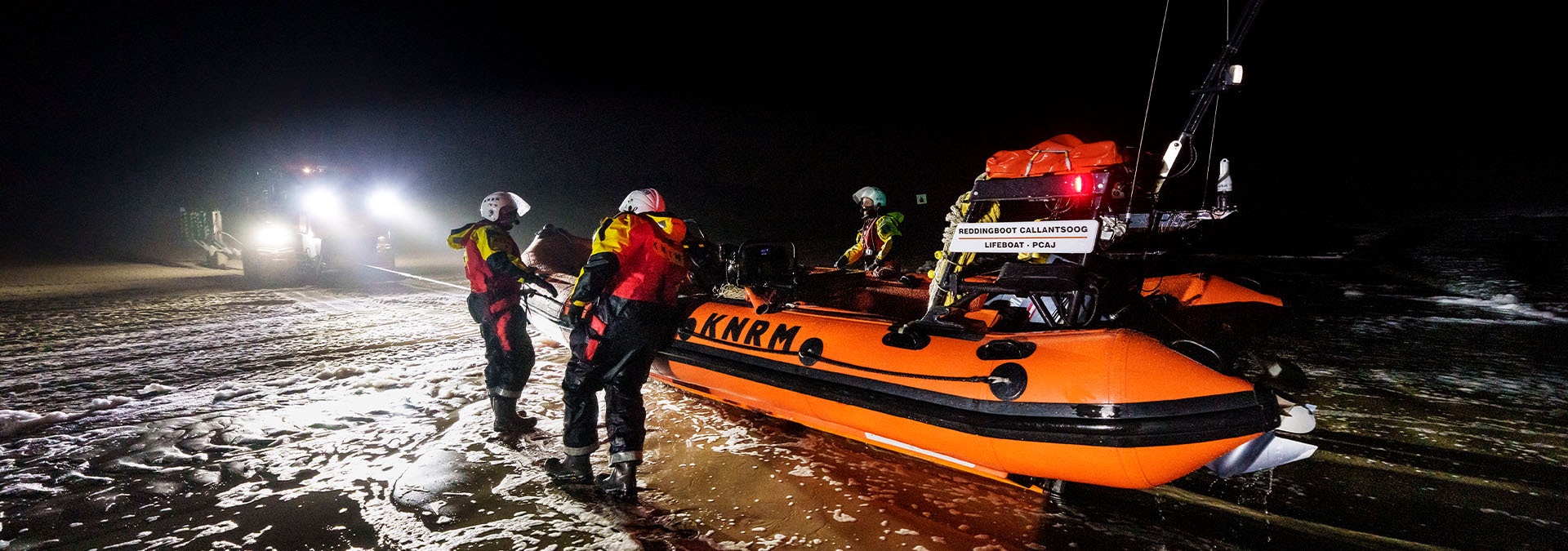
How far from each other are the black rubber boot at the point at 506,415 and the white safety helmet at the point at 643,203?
133 cm

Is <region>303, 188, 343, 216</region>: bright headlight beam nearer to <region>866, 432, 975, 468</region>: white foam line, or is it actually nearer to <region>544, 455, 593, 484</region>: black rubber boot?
<region>544, 455, 593, 484</region>: black rubber boot

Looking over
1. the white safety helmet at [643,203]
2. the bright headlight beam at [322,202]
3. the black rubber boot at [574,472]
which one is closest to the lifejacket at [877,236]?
the white safety helmet at [643,203]

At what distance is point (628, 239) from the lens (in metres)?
2.95

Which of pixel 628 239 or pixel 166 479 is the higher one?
pixel 628 239

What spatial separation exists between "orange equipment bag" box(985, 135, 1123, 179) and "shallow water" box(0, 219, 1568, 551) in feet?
4.76

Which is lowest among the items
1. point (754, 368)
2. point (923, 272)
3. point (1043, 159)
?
point (754, 368)

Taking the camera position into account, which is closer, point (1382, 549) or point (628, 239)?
point (1382, 549)

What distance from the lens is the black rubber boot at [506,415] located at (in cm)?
366

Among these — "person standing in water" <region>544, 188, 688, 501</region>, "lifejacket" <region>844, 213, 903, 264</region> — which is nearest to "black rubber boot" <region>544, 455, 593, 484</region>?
"person standing in water" <region>544, 188, 688, 501</region>

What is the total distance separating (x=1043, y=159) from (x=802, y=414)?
5.62ft

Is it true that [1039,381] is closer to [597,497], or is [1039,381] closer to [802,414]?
[802,414]

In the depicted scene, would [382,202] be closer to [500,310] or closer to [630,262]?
[500,310]

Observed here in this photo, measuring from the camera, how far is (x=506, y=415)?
3676 mm

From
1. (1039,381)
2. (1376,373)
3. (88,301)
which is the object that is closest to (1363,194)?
(1376,373)
